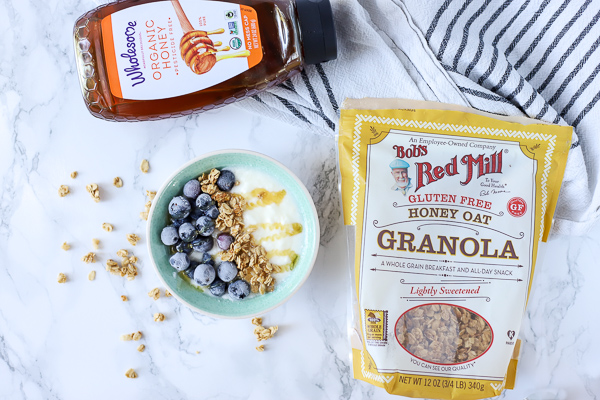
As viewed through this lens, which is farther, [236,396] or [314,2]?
[236,396]

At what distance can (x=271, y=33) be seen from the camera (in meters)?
0.61

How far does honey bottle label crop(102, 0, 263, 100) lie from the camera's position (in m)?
0.60

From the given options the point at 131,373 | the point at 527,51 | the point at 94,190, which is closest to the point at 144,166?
the point at 94,190

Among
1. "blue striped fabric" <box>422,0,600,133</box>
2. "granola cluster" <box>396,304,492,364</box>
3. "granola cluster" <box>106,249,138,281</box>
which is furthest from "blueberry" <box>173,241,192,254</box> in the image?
"blue striped fabric" <box>422,0,600,133</box>

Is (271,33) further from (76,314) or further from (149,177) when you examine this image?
(76,314)

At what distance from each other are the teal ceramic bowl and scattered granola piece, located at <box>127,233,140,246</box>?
0.29 ft

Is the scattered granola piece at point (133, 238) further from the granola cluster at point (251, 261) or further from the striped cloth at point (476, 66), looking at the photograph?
the striped cloth at point (476, 66)

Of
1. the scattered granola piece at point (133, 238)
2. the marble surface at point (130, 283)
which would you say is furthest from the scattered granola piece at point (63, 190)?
the scattered granola piece at point (133, 238)

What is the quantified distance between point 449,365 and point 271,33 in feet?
1.79

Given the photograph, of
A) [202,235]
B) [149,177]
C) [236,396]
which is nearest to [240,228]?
[202,235]

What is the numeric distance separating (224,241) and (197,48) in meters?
0.27

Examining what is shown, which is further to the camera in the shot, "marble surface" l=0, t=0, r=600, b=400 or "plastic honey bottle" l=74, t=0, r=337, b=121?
"marble surface" l=0, t=0, r=600, b=400

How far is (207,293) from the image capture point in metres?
0.69

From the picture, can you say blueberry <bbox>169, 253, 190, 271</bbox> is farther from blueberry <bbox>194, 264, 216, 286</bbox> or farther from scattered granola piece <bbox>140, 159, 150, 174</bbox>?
scattered granola piece <bbox>140, 159, 150, 174</bbox>
